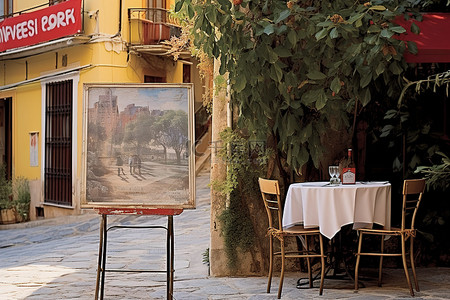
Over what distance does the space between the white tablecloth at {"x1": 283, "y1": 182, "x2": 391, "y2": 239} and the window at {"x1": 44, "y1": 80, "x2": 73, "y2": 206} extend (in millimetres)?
8776

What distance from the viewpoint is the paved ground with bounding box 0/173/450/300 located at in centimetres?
631

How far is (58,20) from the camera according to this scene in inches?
559

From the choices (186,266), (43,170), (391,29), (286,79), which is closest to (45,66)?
(43,170)

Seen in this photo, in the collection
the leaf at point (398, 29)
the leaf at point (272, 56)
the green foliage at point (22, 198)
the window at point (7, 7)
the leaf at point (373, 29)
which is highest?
the window at point (7, 7)

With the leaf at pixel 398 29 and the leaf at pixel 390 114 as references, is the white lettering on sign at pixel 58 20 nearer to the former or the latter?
the leaf at pixel 390 114

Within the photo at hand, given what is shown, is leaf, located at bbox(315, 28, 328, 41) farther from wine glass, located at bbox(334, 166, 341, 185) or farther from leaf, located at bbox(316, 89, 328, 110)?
wine glass, located at bbox(334, 166, 341, 185)

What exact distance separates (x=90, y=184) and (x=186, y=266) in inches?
102

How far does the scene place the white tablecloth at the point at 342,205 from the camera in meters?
6.18

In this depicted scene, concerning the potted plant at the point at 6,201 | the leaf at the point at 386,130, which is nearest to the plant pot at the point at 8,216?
the potted plant at the point at 6,201

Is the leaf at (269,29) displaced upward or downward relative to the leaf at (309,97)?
upward

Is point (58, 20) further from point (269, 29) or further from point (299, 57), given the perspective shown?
point (269, 29)

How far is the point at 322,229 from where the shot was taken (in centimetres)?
620

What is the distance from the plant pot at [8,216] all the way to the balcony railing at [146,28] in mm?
3955

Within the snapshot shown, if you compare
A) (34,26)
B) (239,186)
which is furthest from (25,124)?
(239,186)
